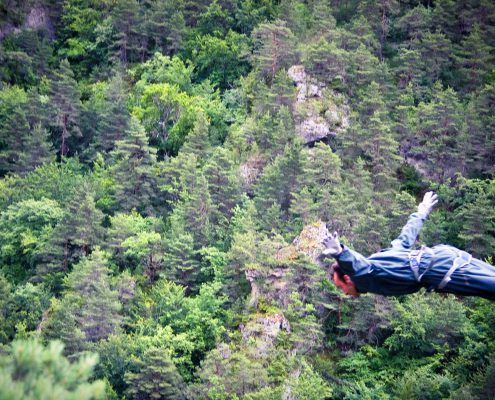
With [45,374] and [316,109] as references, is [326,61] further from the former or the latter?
[45,374]

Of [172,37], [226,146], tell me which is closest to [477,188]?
[226,146]

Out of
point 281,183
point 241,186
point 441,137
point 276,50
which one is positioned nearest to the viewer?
point 281,183

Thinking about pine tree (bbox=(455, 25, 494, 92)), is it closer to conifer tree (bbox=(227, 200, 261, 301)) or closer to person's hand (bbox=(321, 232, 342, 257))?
conifer tree (bbox=(227, 200, 261, 301))

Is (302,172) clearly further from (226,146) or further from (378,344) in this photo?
(378,344)

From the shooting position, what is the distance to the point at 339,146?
3197cm

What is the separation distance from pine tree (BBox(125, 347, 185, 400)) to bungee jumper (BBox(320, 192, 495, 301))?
55.0ft

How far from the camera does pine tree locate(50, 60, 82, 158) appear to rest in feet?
120

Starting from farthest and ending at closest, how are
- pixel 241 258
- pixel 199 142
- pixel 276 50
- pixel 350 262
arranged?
pixel 276 50
pixel 199 142
pixel 241 258
pixel 350 262

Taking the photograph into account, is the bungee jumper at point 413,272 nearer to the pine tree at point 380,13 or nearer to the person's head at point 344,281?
the person's head at point 344,281

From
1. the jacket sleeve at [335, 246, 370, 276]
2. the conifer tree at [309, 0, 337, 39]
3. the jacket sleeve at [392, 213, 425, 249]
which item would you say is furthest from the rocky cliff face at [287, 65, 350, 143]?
the jacket sleeve at [335, 246, 370, 276]

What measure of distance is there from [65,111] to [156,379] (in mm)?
20289

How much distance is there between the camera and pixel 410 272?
5324 millimetres

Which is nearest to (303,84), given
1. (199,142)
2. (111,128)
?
(199,142)

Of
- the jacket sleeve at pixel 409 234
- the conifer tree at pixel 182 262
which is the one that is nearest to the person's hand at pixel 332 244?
the jacket sleeve at pixel 409 234
